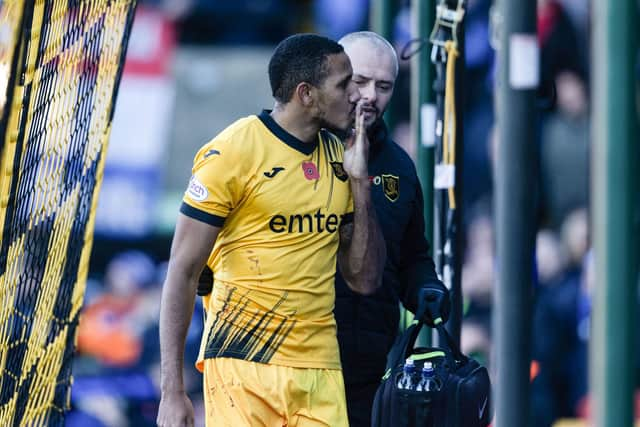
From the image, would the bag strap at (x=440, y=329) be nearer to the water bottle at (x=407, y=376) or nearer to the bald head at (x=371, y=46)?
the water bottle at (x=407, y=376)

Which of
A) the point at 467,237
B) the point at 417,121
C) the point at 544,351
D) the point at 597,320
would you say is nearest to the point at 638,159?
the point at 597,320

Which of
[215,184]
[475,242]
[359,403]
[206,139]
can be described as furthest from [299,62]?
[206,139]

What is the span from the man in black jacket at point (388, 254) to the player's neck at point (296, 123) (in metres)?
0.68

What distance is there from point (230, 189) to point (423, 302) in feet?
2.94

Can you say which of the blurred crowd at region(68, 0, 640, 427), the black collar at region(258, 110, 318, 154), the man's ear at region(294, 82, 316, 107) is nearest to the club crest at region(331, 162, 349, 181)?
the black collar at region(258, 110, 318, 154)

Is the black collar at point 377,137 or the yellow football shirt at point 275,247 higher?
the black collar at point 377,137

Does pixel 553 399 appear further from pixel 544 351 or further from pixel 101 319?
pixel 101 319

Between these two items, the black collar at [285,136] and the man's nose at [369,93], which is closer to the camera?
the black collar at [285,136]

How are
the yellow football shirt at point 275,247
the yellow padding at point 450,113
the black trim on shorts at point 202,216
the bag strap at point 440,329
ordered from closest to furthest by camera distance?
1. the black trim on shorts at point 202,216
2. the yellow football shirt at point 275,247
3. the bag strap at point 440,329
4. the yellow padding at point 450,113

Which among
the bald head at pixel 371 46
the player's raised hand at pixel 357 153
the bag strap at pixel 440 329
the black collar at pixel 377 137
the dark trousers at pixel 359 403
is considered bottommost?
the dark trousers at pixel 359 403

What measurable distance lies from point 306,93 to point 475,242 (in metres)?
5.69

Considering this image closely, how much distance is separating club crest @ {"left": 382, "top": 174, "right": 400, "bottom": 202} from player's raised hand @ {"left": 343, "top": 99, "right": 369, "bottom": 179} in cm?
60

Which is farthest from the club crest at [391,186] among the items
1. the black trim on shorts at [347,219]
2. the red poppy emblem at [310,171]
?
the red poppy emblem at [310,171]

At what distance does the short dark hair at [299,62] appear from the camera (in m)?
4.54
